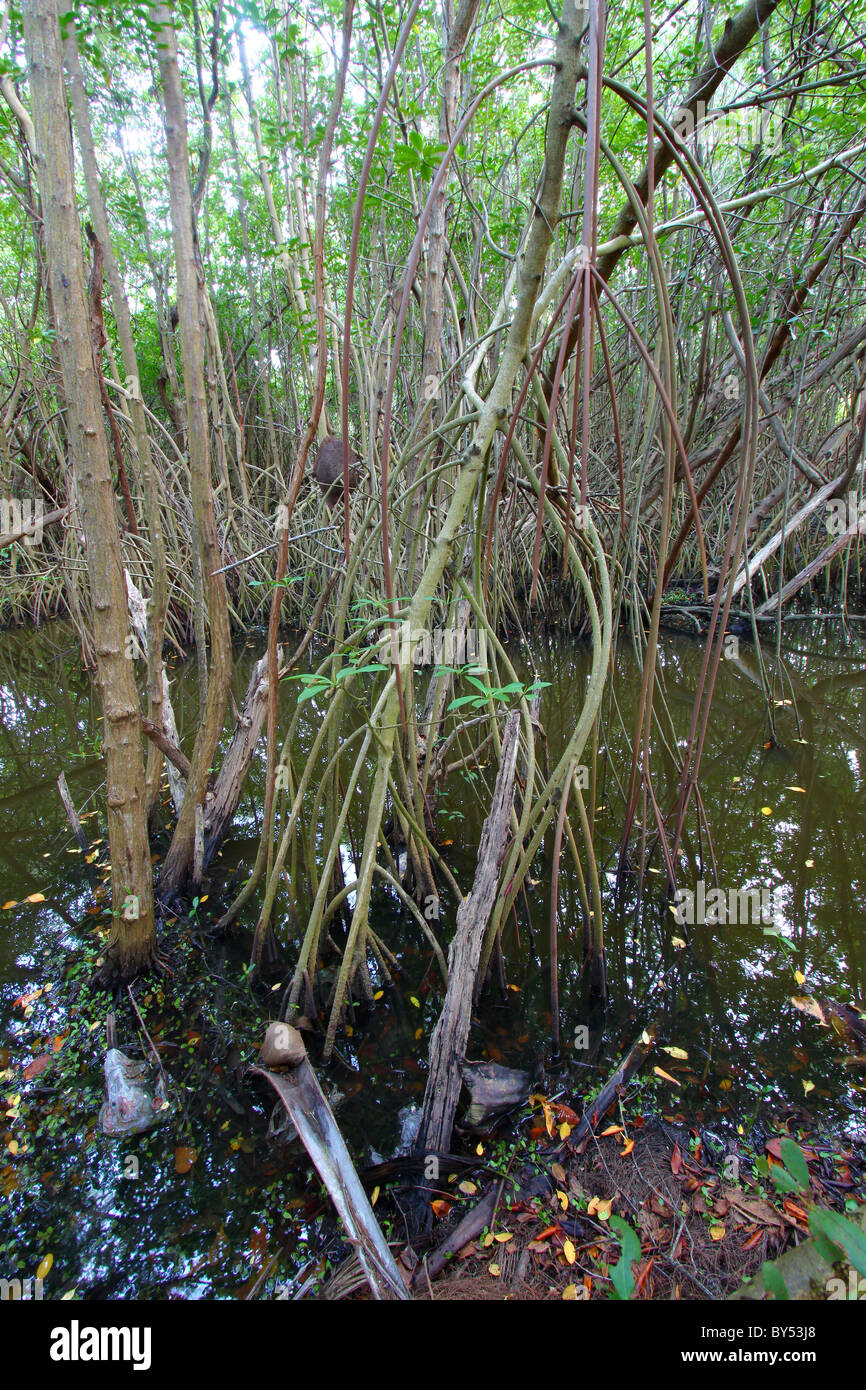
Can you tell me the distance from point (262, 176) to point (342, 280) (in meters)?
0.88

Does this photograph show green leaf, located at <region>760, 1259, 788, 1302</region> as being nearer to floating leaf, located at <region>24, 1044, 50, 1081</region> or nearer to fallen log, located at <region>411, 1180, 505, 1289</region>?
fallen log, located at <region>411, 1180, 505, 1289</region>

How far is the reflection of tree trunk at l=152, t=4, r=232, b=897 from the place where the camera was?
5.69 feet

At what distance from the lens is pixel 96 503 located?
5.85 feet

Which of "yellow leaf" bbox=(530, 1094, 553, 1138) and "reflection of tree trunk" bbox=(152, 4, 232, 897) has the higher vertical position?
"reflection of tree trunk" bbox=(152, 4, 232, 897)

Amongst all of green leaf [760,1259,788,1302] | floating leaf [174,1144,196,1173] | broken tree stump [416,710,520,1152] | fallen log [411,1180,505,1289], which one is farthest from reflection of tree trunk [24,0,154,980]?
green leaf [760,1259,788,1302]

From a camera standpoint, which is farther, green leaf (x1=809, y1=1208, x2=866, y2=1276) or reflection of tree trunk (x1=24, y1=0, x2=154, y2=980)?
reflection of tree trunk (x1=24, y1=0, x2=154, y2=980)

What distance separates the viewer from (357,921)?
189cm

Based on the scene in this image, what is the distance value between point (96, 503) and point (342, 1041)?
1.81 m

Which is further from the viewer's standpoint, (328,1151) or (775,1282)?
(328,1151)

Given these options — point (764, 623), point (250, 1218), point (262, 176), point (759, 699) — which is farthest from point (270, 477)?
point (250, 1218)

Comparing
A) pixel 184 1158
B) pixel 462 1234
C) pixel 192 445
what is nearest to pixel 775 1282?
pixel 462 1234

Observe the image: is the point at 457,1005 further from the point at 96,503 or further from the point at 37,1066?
the point at 96,503

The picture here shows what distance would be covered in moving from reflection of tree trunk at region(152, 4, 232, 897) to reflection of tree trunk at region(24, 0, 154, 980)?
11.1 inches

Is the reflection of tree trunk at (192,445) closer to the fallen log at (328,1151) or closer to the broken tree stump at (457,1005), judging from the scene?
the fallen log at (328,1151)
